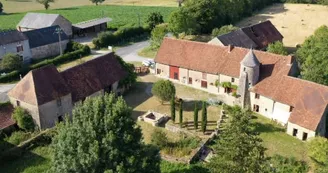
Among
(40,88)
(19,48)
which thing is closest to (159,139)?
(40,88)

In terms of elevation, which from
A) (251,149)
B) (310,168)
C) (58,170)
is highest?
(251,149)

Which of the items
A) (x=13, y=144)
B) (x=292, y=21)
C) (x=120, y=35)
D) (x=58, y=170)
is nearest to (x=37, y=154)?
(x=13, y=144)

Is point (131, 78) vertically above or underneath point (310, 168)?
above

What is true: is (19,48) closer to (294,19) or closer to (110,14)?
(110,14)

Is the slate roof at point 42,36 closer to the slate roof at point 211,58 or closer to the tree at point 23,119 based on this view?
the slate roof at point 211,58

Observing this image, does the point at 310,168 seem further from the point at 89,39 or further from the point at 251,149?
the point at 89,39


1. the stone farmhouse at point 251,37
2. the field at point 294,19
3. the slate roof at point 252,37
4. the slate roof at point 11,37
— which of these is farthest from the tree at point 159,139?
the field at point 294,19
